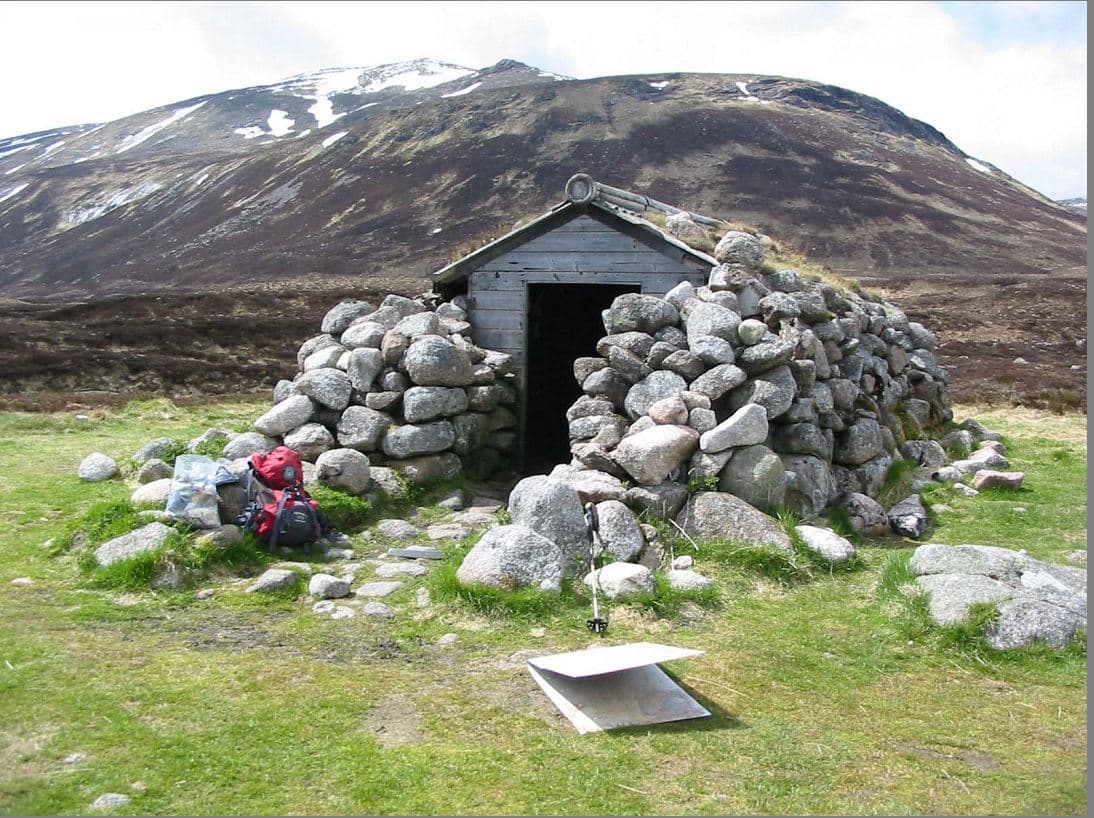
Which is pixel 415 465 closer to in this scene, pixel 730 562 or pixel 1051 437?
pixel 730 562

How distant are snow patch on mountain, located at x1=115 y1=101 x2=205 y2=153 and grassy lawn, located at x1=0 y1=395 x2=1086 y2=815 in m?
158

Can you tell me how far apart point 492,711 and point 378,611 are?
1963 mm

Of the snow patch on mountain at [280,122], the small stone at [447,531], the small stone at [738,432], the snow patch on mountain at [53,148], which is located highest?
the snow patch on mountain at [280,122]

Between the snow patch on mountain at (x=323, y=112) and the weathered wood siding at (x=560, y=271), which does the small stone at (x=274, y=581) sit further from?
the snow patch on mountain at (x=323, y=112)

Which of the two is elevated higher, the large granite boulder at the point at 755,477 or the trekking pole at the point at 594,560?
the large granite boulder at the point at 755,477

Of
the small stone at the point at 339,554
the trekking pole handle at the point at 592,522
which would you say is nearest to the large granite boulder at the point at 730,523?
the trekking pole handle at the point at 592,522

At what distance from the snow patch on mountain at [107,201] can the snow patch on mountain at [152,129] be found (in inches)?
1618

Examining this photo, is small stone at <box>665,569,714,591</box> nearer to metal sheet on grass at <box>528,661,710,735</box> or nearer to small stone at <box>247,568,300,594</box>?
metal sheet on grass at <box>528,661,710,735</box>

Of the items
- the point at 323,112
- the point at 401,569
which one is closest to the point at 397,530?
the point at 401,569

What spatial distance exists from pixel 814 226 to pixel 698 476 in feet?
220

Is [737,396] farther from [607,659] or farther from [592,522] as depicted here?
[607,659]

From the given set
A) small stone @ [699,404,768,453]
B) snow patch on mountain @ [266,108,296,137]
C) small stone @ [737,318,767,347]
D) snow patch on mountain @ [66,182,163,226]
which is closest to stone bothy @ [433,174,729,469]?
small stone @ [737,318,767,347]

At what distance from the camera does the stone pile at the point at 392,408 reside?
400 inches

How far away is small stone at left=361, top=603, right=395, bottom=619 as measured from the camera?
22.7 feet
